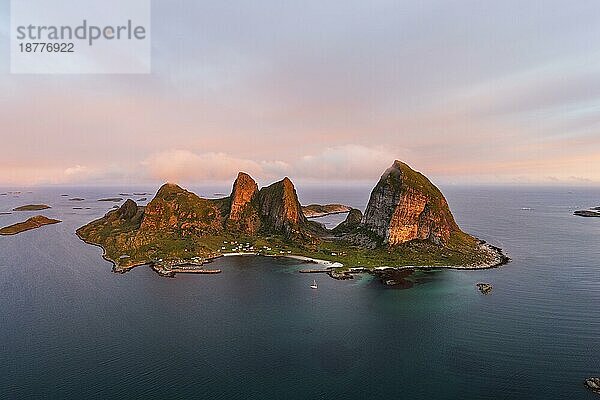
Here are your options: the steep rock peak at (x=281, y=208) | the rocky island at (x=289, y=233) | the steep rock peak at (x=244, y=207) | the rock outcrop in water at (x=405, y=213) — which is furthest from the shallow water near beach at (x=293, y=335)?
the steep rock peak at (x=244, y=207)

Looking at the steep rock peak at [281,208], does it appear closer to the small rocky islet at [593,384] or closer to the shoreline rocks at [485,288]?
the shoreline rocks at [485,288]

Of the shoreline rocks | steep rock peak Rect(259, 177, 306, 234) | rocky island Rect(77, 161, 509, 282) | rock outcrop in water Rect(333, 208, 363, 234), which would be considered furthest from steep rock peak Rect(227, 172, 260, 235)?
the shoreline rocks

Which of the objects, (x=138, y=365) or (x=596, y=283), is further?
(x=596, y=283)

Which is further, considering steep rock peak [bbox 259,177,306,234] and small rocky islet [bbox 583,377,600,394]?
steep rock peak [bbox 259,177,306,234]

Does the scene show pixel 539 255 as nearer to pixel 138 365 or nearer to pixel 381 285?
pixel 381 285

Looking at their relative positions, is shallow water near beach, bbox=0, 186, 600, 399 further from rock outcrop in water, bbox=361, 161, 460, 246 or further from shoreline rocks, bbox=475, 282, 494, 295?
rock outcrop in water, bbox=361, 161, 460, 246

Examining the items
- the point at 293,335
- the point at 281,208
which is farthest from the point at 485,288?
the point at 281,208

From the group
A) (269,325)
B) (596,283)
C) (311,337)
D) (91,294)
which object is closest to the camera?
(311,337)

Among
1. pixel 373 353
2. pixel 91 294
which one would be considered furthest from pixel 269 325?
pixel 91 294
